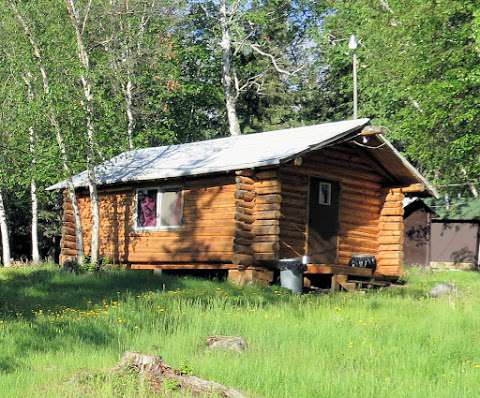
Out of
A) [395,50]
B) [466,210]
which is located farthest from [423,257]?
[395,50]

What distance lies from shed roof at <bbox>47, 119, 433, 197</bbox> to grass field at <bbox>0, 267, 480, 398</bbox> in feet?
15.1

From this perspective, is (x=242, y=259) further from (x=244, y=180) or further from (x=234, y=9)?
(x=234, y=9)

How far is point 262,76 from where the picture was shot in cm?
4722

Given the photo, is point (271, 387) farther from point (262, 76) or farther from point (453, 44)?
point (262, 76)

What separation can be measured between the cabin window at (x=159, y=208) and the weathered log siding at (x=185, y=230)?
23cm

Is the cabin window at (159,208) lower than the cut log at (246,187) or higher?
lower

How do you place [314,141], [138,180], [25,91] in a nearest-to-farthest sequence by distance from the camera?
[314,141] → [138,180] → [25,91]

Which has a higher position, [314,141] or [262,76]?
[262,76]

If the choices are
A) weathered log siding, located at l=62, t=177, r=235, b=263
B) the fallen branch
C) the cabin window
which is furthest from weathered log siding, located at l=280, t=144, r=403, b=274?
the fallen branch

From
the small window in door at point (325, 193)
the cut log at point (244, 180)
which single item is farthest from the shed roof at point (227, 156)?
the small window in door at point (325, 193)

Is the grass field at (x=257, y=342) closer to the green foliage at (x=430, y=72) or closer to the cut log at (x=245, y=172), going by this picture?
the cut log at (x=245, y=172)

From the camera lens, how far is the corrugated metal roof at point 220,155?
22906 mm

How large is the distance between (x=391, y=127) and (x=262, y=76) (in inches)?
341

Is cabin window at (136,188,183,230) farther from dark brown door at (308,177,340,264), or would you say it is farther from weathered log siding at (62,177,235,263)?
dark brown door at (308,177,340,264)
